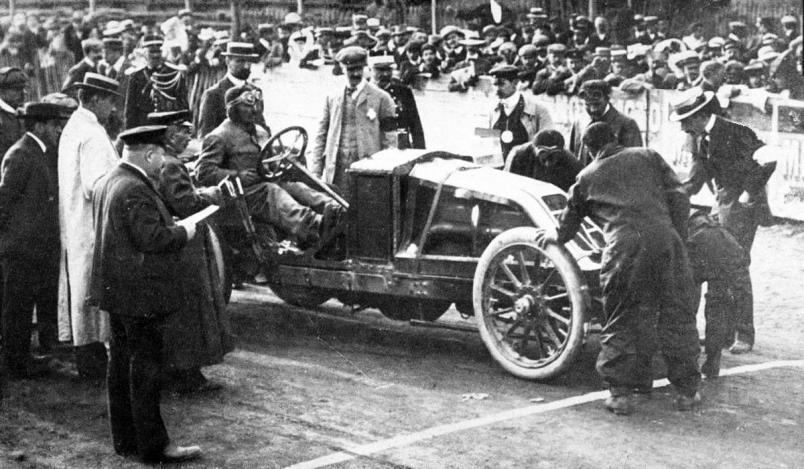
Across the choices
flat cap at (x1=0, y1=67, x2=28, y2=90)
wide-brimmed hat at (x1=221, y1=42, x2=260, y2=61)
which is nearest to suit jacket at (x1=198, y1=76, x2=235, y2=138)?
wide-brimmed hat at (x1=221, y1=42, x2=260, y2=61)

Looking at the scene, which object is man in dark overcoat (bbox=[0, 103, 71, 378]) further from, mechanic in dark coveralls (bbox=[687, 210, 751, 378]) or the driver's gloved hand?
mechanic in dark coveralls (bbox=[687, 210, 751, 378])

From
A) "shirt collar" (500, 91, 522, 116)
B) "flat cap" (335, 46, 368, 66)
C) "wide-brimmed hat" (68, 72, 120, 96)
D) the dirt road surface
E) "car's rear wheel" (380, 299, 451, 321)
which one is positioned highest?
"flat cap" (335, 46, 368, 66)

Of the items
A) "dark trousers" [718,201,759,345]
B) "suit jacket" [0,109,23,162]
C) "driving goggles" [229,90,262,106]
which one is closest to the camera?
"dark trousers" [718,201,759,345]

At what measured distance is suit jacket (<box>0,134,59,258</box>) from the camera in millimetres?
7754

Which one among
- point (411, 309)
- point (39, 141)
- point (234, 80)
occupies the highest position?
point (234, 80)

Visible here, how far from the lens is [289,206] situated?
8625 mm

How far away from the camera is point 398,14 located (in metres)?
20.8

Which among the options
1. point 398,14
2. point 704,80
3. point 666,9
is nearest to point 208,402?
point 704,80

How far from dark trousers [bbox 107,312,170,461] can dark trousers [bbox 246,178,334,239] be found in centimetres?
268

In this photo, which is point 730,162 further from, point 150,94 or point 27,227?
point 150,94

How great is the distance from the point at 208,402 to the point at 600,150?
2827 millimetres

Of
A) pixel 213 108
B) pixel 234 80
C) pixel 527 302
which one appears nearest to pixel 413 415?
pixel 527 302

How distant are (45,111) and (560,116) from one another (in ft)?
24.0

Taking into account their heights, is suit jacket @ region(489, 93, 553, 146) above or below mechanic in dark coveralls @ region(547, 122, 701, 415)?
above
